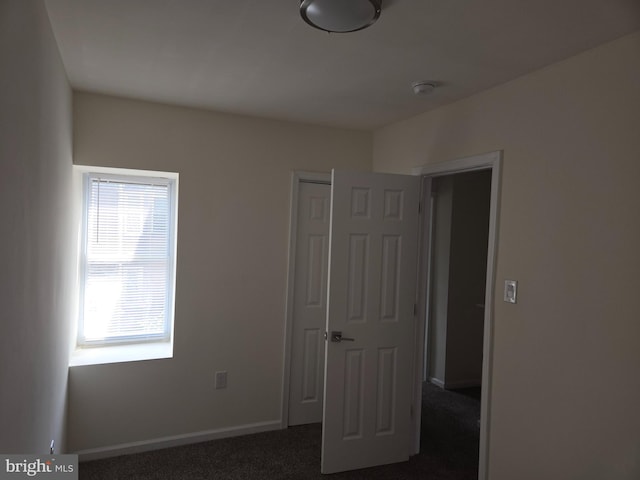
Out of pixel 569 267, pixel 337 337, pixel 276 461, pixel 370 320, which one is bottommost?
pixel 276 461

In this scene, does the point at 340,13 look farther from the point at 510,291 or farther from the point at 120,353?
the point at 120,353

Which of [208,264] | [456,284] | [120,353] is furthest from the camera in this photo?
[456,284]

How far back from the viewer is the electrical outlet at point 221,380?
3.23m

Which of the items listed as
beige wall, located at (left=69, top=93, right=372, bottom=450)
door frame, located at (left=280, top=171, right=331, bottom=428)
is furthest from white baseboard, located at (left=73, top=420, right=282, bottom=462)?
door frame, located at (left=280, top=171, right=331, bottom=428)

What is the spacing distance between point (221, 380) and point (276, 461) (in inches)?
27.8

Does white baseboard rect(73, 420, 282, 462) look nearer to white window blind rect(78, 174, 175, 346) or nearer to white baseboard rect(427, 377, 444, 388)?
white window blind rect(78, 174, 175, 346)

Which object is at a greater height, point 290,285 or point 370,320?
point 290,285

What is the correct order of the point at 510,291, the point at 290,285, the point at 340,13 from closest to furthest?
the point at 340,13 < the point at 510,291 < the point at 290,285

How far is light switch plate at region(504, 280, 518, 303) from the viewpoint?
2.27m

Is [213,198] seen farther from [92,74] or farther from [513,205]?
[513,205]

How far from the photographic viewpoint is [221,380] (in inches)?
128

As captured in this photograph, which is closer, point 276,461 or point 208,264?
point 276,461

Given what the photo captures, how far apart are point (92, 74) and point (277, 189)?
1437 mm

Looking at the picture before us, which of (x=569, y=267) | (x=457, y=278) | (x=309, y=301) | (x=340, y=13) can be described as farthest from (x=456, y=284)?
(x=340, y=13)
